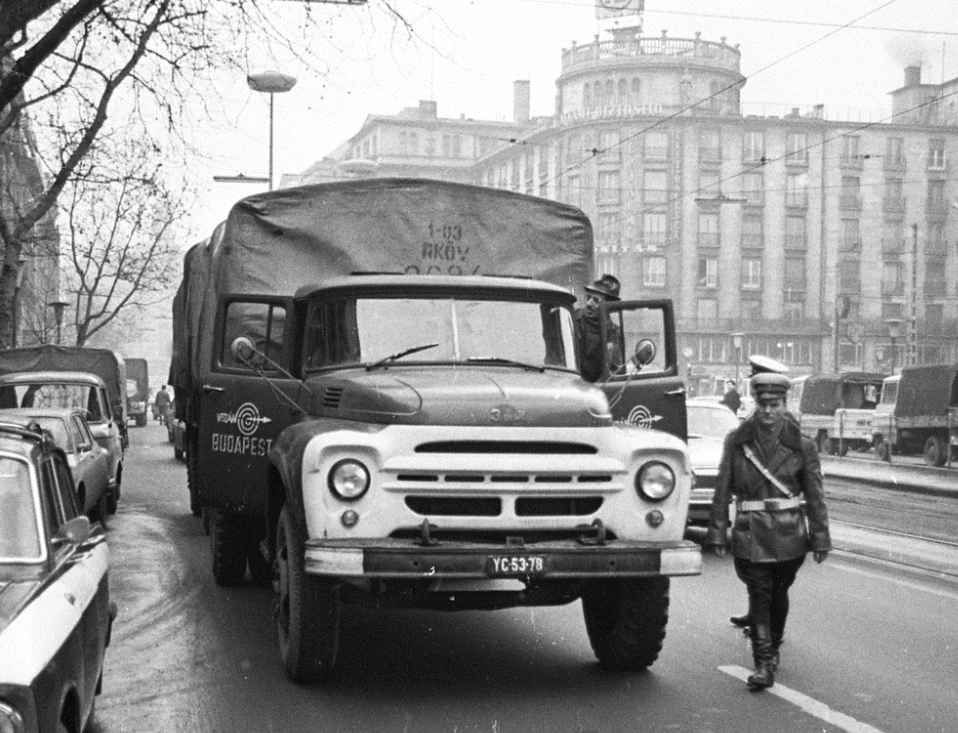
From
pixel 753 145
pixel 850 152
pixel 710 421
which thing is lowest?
pixel 710 421

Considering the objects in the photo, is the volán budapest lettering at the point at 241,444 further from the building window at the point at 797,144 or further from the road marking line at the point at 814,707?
the building window at the point at 797,144

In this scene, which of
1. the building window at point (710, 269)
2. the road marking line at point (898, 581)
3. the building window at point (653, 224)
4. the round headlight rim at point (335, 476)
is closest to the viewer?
the round headlight rim at point (335, 476)

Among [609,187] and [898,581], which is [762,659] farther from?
[609,187]

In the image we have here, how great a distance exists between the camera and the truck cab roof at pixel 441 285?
27.7ft

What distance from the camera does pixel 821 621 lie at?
9.70 m

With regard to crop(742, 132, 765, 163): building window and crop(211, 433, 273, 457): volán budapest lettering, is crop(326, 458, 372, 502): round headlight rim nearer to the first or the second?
crop(211, 433, 273, 457): volán budapest lettering

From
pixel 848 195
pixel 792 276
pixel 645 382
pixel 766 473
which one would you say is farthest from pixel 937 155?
pixel 766 473

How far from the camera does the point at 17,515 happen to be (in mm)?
5379

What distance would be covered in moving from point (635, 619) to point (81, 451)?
9152mm

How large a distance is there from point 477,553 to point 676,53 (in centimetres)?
9751

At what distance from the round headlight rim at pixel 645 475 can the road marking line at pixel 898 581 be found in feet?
14.7

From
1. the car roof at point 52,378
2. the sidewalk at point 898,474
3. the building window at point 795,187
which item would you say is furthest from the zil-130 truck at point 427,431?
the building window at point 795,187

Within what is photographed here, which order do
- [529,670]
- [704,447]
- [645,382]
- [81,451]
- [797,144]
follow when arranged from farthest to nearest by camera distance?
[797,144] → [81,451] → [704,447] → [645,382] → [529,670]

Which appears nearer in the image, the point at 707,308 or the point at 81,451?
Answer: the point at 81,451
